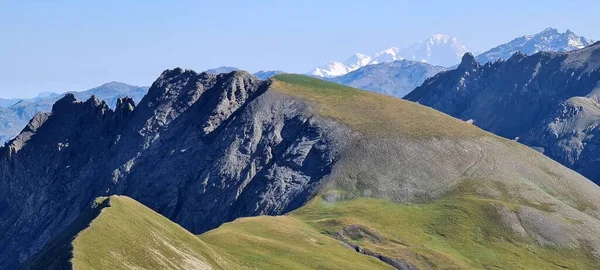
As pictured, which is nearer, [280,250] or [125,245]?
[125,245]

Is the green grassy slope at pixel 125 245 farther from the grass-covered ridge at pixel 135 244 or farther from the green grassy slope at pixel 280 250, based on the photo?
the green grassy slope at pixel 280 250

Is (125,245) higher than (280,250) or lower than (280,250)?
higher

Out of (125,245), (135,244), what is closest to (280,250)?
(135,244)

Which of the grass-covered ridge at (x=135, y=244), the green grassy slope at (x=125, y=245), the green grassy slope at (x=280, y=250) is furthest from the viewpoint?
the green grassy slope at (x=280, y=250)

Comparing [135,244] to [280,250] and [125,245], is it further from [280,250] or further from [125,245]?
[280,250]

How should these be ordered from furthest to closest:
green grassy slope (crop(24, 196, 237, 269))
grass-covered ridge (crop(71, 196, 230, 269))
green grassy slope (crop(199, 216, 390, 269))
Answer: green grassy slope (crop(199, 216, 390, 269)) < grass-covered ridge (crop(71, 196, 230, 269)) < green grassy slope (crop(24, 196, 237, 269))

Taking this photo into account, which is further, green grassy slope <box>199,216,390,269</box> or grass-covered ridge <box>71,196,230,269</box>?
green grassy slope <box>199,216,390,269</box>

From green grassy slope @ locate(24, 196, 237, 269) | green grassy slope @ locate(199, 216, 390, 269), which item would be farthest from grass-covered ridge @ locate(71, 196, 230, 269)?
green grassy slope @ locate(199, 216, 390, 269)

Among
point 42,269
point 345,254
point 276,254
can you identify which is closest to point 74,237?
point 42,269

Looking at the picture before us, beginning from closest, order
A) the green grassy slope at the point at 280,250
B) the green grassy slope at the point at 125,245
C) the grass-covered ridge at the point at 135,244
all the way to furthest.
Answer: the green grassy slope at the point at 125,245 → the grass-covered ridge at the point at 135,244 → the green grassy slope at the point at 280,250

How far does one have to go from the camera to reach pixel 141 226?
459 ft

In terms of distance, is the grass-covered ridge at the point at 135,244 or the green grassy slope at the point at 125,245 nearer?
the green grassy slope at the point at 125,245

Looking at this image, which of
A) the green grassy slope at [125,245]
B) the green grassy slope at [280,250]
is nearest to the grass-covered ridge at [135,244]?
the green grassy slope at [125,245]

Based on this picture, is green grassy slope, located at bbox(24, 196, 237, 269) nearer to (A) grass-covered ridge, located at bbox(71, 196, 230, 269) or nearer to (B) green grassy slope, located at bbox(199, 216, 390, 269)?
(A) grass-covered ridge, located at bbox(71, 196, 230, 269)
